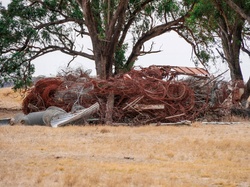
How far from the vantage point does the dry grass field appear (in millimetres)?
6953

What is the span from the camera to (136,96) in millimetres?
16281

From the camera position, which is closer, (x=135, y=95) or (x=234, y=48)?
(x=135, y=95)

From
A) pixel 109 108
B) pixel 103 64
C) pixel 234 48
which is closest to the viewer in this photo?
pixel 109 108

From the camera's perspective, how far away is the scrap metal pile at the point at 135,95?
16.3 metres

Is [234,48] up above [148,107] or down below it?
above

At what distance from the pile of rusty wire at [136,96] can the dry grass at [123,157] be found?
6.77 feet

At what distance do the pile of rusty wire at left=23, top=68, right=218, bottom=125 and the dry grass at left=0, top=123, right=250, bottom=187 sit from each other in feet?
6.77

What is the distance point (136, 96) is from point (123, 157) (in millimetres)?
7207

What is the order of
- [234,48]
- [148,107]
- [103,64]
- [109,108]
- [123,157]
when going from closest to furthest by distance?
[123,157]
[109,108]
[148,107]
[103,64]
[234,48]

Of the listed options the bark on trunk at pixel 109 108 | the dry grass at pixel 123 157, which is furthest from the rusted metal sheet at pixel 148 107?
the dry grass at pixel 123 157

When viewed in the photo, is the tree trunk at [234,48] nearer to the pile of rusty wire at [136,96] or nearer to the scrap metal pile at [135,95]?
the scrap metal pile at [135,95]

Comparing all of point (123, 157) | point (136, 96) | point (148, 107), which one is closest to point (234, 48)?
point (148, 107)

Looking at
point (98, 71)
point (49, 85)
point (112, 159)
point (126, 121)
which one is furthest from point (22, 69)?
point (112, 159)

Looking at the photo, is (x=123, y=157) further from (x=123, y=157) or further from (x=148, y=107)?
(x=148, y=107)
